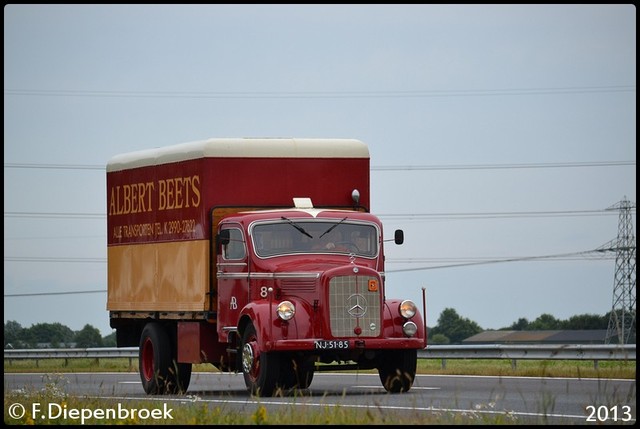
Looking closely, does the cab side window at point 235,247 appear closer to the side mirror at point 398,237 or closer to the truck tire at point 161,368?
the side mirror at point 398,237

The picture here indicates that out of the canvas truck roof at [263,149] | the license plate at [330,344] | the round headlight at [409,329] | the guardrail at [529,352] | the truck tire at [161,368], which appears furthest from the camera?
the guardrail at [529,352]

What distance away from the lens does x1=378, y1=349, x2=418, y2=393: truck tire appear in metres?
21.9

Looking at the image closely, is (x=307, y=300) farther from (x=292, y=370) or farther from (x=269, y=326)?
(x=292, y=370)

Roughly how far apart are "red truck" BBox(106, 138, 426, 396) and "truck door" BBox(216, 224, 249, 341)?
0.02 meters

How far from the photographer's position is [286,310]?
2123 centimetres

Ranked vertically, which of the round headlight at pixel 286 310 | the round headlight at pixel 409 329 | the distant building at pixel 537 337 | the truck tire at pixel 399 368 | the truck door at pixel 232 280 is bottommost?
the distant building at pixel 537 337

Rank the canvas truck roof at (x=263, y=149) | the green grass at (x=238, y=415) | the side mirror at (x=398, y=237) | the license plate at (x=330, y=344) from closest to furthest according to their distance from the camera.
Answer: the green grass at (x=238, y=415) → the license plate at (x=330, y=344) → the side mirror at (x=398, y=237) → the canvas truck roof at (x=263, y=149)

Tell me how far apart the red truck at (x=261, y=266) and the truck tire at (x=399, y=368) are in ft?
0.07

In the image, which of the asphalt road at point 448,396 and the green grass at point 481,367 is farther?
the green grass at point 481,367

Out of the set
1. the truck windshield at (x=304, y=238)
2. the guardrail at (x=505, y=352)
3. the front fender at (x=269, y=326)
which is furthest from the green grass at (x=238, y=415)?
the guardrail at (x=505, y=352)

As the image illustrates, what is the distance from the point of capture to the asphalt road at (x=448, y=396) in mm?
15992

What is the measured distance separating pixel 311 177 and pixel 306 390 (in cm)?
339

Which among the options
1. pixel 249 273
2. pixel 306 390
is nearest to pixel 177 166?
pixel 249 273

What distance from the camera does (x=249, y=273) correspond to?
22297 millimetres
